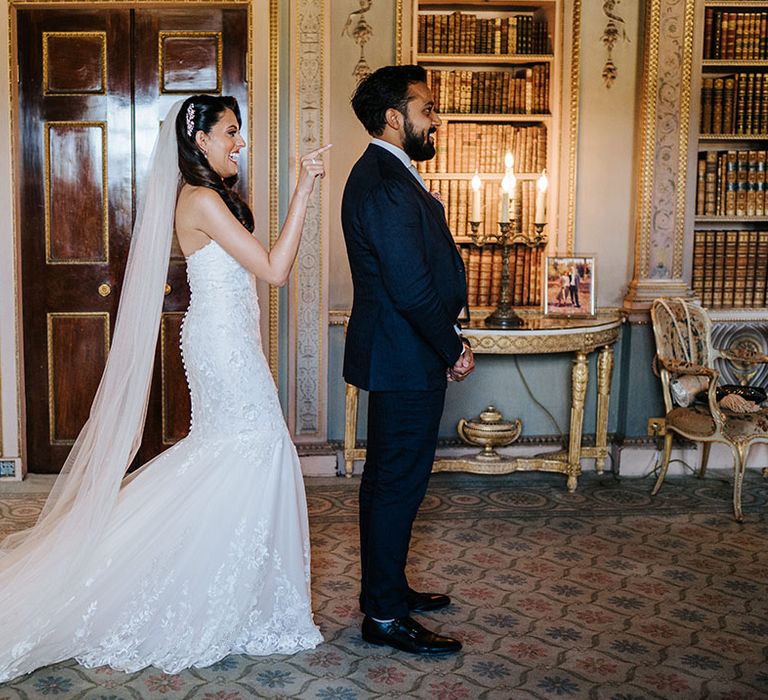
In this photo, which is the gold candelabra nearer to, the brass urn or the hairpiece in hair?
the brass urn

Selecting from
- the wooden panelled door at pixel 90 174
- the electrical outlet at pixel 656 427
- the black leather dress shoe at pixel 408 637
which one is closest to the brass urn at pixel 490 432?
the electrical outlet at pixel 656 427

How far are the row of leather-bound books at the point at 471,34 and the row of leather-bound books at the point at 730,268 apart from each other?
4.50 feet

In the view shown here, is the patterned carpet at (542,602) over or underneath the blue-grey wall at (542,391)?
underneath

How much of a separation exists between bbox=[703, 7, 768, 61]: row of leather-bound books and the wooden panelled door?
2.45m

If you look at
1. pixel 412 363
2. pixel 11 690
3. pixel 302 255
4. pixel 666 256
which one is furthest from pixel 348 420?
pixel 11 690

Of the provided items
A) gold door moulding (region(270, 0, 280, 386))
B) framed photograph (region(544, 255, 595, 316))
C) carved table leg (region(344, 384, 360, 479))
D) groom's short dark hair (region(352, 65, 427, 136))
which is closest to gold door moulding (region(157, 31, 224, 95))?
gold door moulding (region(270, 0, 280, 386))

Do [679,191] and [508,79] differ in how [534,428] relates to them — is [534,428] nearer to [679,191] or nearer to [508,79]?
[679,191]

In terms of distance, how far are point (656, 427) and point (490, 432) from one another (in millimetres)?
957

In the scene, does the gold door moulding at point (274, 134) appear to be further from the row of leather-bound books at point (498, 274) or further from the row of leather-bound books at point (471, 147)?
the row of leather-bound books at point (498, 274)

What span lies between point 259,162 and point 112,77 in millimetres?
867

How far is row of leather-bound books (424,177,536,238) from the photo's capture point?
5355 millimetres

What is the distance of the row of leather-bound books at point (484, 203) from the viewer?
17.6 feet

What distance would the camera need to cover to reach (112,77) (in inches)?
203

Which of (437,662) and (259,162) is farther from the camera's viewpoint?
(259,162)
